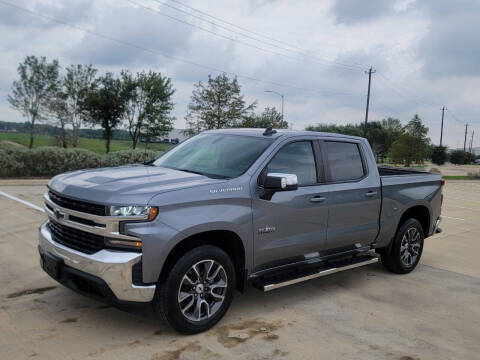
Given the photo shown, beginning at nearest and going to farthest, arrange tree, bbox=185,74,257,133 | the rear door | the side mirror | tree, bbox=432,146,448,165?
the side mirror < the rear door < tree, bbox=185,74,257,133 < tree, bbox=432,146,448,165

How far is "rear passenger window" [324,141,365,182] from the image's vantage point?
5.40m

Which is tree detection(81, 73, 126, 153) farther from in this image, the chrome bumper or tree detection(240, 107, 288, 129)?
the chrome bumper

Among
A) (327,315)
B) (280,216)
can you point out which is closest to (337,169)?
(280,216)

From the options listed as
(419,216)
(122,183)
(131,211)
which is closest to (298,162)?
(122,183)

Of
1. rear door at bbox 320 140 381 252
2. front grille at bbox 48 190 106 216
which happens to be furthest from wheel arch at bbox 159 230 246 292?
rear door at bbox 320 140 381 252

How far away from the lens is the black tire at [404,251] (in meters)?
6.28

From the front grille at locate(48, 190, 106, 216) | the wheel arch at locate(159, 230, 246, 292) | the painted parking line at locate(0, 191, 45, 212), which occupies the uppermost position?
the front grille at locate(48, 190, 106, 216)

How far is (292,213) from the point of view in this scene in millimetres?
4738

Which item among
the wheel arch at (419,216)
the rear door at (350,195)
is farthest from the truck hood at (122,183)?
the wheel arch at (419,216)

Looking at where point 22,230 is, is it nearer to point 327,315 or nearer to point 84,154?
point 327,315

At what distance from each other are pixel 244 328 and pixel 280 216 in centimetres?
113

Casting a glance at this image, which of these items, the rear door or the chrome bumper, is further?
the rear door

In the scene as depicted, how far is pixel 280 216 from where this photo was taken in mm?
4621

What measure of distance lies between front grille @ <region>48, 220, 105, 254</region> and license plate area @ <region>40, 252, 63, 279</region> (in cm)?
15
